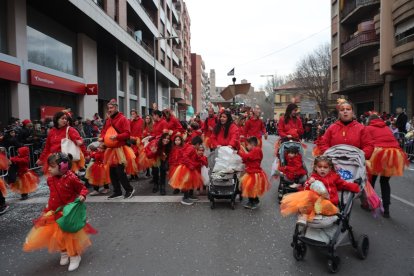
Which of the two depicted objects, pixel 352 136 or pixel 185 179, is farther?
pixel 185 179

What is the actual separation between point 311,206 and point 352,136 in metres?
1.71

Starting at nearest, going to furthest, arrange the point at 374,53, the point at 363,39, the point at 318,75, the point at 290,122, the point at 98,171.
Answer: the point at 98,171, the point at 290,122, the point at 363,39, the point at 374,53, the point at 318,75

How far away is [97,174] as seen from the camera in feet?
25.1

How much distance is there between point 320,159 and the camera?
161 inches

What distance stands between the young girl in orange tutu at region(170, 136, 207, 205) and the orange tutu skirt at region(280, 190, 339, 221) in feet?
10.5

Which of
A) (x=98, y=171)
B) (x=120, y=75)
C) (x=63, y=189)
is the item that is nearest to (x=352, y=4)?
(x=120, y=75)

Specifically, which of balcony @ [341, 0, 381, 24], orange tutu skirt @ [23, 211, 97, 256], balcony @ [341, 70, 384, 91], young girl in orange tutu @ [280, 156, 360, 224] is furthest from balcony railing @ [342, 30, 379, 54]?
orange tutu skirt @ [23, 211, 97, 256]

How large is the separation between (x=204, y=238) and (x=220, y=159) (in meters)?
2.04

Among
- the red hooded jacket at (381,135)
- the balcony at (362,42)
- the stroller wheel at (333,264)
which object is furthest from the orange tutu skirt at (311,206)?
the balcony at (362,42)

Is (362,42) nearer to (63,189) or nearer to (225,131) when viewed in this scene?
(225,131)

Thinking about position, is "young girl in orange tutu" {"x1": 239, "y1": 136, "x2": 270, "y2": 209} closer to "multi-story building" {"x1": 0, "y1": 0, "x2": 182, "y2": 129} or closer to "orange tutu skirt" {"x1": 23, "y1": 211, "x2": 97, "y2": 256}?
"orange tutu skirt" {"x1": 23, "y1": 211, "x2": 97, "y2": 256}

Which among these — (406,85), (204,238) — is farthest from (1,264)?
(406,85)

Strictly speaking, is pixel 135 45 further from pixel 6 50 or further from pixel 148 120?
pixel 148 120

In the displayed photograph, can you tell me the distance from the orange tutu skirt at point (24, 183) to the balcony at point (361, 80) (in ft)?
89.2
